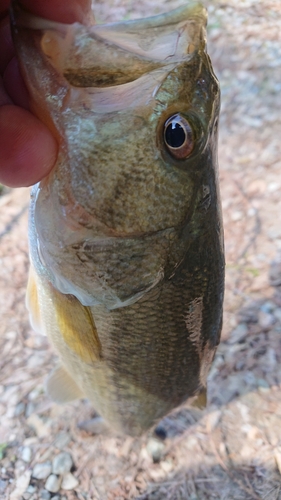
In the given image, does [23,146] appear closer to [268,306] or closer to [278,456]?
[278,456]

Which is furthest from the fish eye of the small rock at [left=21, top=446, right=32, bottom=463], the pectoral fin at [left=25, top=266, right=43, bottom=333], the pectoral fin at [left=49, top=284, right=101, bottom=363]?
the small rock at [left=21, top=446, right=32, bottom=463]

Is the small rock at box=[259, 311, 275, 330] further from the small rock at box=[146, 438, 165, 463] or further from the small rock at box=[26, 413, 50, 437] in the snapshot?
the small rock at box=[26, 413, 50, 437]

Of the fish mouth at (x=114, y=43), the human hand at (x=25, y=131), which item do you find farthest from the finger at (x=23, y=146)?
the fish mouth at (x=114, y=43)

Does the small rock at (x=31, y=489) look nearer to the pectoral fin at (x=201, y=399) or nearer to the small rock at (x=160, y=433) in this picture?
the small rock at (x=160, y=433)

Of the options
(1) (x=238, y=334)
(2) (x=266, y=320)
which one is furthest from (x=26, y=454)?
(2) (x=266, y=320)

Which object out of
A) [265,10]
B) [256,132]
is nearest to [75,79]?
[256,132]

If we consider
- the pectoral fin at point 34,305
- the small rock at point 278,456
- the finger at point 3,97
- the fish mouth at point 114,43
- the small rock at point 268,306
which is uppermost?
the finger at point 3,97

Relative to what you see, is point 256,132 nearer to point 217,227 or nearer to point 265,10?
point 265,10
